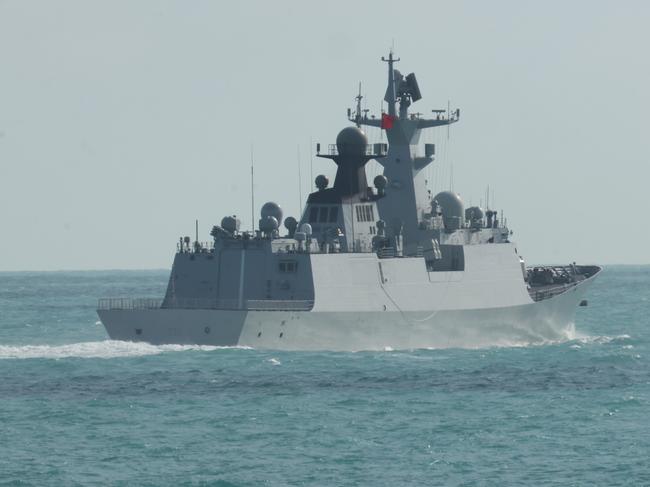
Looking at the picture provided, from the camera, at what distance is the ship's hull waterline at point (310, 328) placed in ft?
145

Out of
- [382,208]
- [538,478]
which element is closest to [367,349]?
[382,208]

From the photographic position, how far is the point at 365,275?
47.5 metres

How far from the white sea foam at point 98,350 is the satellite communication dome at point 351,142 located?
34.6 feet

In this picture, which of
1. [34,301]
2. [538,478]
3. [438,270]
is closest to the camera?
[538,478]

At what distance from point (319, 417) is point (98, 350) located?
1393cm

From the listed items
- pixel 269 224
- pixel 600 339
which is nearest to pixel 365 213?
pixel 269 224

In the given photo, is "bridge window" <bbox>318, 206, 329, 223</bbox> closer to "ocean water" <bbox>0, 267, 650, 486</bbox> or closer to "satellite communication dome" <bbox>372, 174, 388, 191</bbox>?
"satellite communication dome" <bbox>372, 174, 388, 191</bbox>

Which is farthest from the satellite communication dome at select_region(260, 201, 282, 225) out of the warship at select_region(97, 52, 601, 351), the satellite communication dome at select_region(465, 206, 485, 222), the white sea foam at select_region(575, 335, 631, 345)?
the white sea foam at select_region(575, 335, 631, 345)

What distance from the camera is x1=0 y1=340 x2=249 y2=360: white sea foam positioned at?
44438mm

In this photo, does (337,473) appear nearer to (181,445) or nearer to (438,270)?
(181,445)

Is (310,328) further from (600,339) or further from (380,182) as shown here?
(600,339)

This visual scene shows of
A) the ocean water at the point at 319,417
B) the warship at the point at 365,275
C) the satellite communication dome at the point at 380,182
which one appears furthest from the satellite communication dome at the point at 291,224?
the ocean water at the point at 319,417

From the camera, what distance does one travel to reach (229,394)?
37.2 m

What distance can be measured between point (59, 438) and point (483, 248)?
25.3 metres
